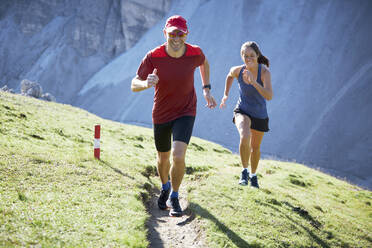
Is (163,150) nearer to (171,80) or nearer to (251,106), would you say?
(171,80)

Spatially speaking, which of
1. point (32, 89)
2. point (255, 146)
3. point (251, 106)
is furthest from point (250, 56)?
point (32, 89)

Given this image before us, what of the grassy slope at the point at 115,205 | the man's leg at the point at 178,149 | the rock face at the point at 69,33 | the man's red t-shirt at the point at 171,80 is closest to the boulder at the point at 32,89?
the grassy slope at the point at 115,205

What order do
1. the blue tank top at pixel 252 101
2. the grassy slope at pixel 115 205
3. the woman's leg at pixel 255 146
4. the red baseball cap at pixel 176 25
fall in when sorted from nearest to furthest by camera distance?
the grassy slope at pixel 115 205, the red baseball cap at pixel 176 25, the blue tank top at pixel 252 101, the woman's leg at pixel 255 146

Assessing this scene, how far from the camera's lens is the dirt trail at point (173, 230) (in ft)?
14.8

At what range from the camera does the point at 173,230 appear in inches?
197

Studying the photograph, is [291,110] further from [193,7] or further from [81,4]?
[81,4]

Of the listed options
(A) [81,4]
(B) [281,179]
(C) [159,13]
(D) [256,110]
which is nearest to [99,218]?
(D) [256,110]

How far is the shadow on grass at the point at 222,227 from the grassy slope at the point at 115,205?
0.02m

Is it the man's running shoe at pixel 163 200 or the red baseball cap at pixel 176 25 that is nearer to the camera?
the red baseball cap at pixel 176 25

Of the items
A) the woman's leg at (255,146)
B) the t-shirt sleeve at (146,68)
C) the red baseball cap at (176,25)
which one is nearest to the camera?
the red baseball cap at (176,25)

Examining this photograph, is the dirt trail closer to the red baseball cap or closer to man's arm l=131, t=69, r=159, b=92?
man's arm l=131, t=69, r=159, b=92

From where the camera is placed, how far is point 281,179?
9.72 m

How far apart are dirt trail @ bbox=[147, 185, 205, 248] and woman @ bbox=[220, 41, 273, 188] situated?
1789 mm

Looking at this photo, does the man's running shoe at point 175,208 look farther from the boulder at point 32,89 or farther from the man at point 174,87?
the boulder at point 32,89
